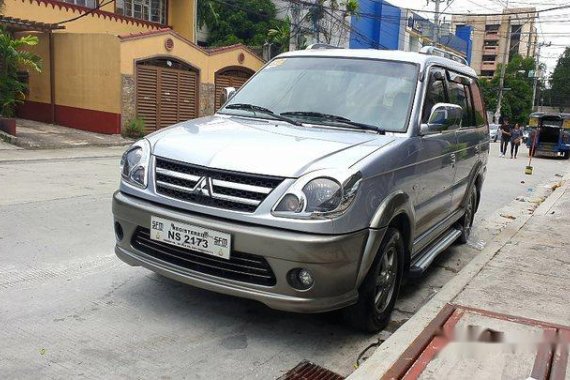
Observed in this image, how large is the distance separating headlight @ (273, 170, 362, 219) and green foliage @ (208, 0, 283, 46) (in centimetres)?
2892

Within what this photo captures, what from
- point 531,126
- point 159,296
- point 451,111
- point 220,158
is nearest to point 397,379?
point 220,158

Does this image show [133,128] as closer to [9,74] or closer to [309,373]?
[9,74]

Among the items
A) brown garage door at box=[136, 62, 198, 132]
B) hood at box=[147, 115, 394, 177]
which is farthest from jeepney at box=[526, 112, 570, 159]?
hood at box=[147, 115, 394, 177]

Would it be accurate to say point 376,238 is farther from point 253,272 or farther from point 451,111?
point 451,111

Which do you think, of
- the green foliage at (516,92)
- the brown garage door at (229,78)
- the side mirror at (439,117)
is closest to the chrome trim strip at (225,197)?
the side mirror at (439,117)

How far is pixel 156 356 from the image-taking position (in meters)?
3.25

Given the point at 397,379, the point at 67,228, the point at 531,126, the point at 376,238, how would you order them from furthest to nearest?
1. the point at 531,126
2. the point at 67,228
3. the point at 376,238
4. the point at 397,379

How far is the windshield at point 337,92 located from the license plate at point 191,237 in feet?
4.31

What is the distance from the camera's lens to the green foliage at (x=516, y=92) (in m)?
59.0

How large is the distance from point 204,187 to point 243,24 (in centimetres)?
2991

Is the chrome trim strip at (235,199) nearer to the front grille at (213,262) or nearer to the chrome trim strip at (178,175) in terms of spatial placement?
the chrome trim strip at (178,175)

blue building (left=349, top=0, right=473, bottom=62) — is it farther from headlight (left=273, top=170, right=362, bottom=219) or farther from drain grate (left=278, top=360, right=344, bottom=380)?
drain grate (left=278, top=360, right=344, bottom=380)

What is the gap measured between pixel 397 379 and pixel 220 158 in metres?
1.60

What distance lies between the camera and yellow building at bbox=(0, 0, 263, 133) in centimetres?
1825
